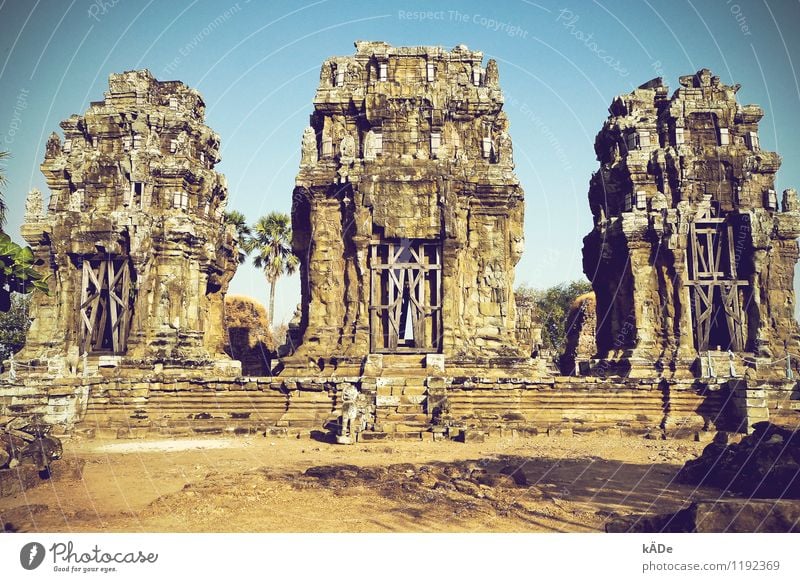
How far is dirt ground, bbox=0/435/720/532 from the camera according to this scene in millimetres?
6633

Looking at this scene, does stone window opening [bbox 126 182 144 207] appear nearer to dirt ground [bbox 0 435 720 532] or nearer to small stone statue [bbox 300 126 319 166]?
small stone statue [bbox 300 126 319 166]

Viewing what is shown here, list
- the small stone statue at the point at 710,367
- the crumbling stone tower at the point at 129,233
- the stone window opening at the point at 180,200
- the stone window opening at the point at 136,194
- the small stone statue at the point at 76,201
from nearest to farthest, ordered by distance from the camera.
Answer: the small stone statue at the point at 710,367
the crumbling stone tower at the point at 129,233
the stone window opening at the point at 136,194
the small stone statue at the point at 76,201
the stone window opening at the point at 180,200

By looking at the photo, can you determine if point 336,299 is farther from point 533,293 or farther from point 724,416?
point 533,293

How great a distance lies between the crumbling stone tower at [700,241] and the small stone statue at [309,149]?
962cm

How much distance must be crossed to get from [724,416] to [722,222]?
7.01 metres

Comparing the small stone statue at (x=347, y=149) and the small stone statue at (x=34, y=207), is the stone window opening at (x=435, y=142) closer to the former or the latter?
the small stone statue at (x=347, y=149)

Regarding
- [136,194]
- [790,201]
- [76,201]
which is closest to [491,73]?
[790,201]

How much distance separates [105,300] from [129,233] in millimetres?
2375

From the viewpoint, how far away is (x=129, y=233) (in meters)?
18.0

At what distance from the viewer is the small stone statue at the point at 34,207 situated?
19.0 meters

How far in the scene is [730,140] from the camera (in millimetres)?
19234

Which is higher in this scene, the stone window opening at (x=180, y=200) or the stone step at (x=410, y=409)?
the stone window opening at (x=180, y=200)

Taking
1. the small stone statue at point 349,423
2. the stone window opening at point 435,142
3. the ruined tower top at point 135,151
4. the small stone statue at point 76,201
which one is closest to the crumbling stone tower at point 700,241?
the stone window opening at point 435,142

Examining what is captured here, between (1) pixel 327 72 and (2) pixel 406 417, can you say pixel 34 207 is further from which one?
(2) pixel 406 417
